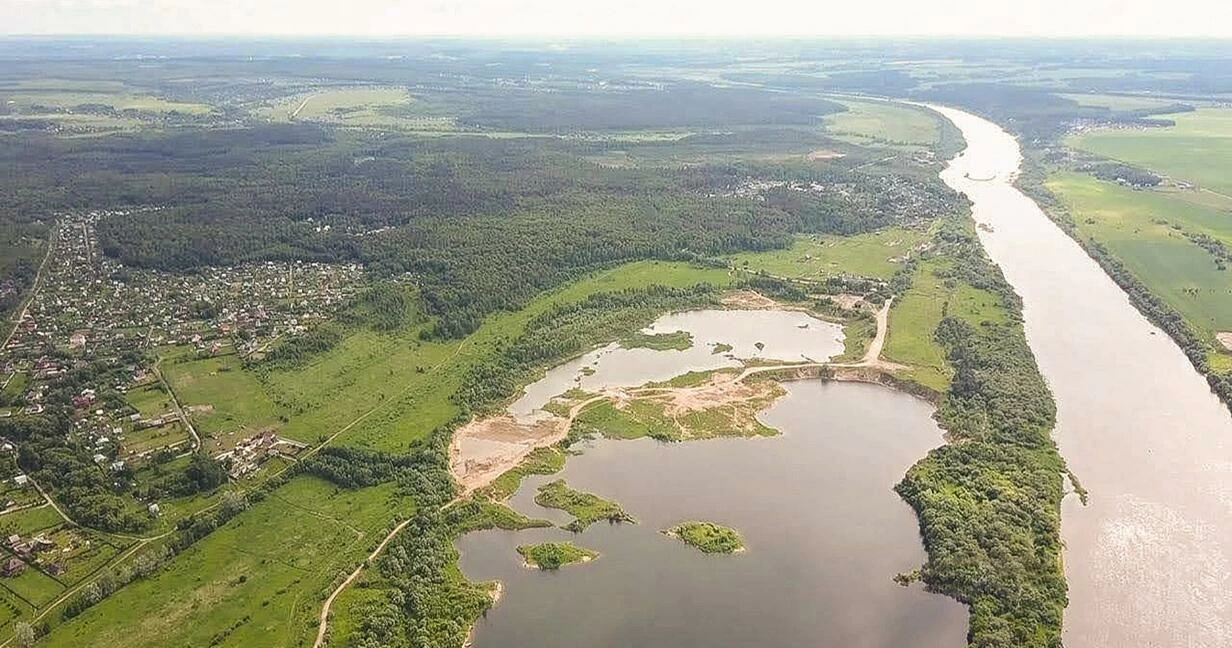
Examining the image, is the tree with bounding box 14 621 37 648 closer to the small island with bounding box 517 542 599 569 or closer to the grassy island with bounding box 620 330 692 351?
the small island with bounding box 517 542 599 569

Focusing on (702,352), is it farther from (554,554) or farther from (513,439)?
(554,554)

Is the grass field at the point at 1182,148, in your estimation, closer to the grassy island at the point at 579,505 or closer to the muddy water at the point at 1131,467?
the muddy water at the point at 1131,467

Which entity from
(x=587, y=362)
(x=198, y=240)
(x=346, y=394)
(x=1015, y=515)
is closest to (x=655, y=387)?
(x=587, y=362)

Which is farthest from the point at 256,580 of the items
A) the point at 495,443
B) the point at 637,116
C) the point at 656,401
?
the point at 637,116

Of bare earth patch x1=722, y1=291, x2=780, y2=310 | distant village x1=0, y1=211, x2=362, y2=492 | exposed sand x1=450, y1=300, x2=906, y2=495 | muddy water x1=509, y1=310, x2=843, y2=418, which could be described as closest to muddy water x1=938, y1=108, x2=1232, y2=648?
exposed sand x1=450, y1=300, x2=906, y2=495

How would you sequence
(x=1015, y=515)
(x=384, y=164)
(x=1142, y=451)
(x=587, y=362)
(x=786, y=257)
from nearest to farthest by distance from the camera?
1. (x=1015, y=515)
2. (x=1142, y=451)
3. (x=587, y=362)
4. (x=786, y=257)
5. (x=384, y=164)

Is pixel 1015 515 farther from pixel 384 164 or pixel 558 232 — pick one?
pixel 384 164
